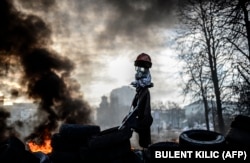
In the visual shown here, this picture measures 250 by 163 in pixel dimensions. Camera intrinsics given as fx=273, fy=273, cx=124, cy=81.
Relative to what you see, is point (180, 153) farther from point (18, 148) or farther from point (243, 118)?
A: point (18, 148)

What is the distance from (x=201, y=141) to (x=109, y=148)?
7.11 ft

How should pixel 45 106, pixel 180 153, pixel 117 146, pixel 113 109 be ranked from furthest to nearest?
pixel 113 109 < pixel 45 106 < pixel 117 146 < pixel 180 153

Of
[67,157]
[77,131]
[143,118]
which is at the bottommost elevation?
[67,157]

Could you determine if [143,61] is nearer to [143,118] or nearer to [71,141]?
[143,118]

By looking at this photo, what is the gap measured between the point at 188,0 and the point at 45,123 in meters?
16.8

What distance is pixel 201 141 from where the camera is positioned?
6.27m

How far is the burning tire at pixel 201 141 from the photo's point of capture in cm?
608

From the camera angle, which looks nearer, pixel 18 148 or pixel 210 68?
pixel 18 148

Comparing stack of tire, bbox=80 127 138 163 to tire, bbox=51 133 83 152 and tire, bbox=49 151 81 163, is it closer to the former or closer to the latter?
tire, bbox=49 151 81 163

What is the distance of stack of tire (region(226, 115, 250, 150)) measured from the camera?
6.49 m

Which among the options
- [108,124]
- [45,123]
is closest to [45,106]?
[45,123]

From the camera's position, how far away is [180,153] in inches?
220

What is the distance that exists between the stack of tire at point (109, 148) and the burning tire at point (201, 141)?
1.35 m

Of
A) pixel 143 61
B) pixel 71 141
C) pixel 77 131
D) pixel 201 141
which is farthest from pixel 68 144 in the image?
pixel 201 141
